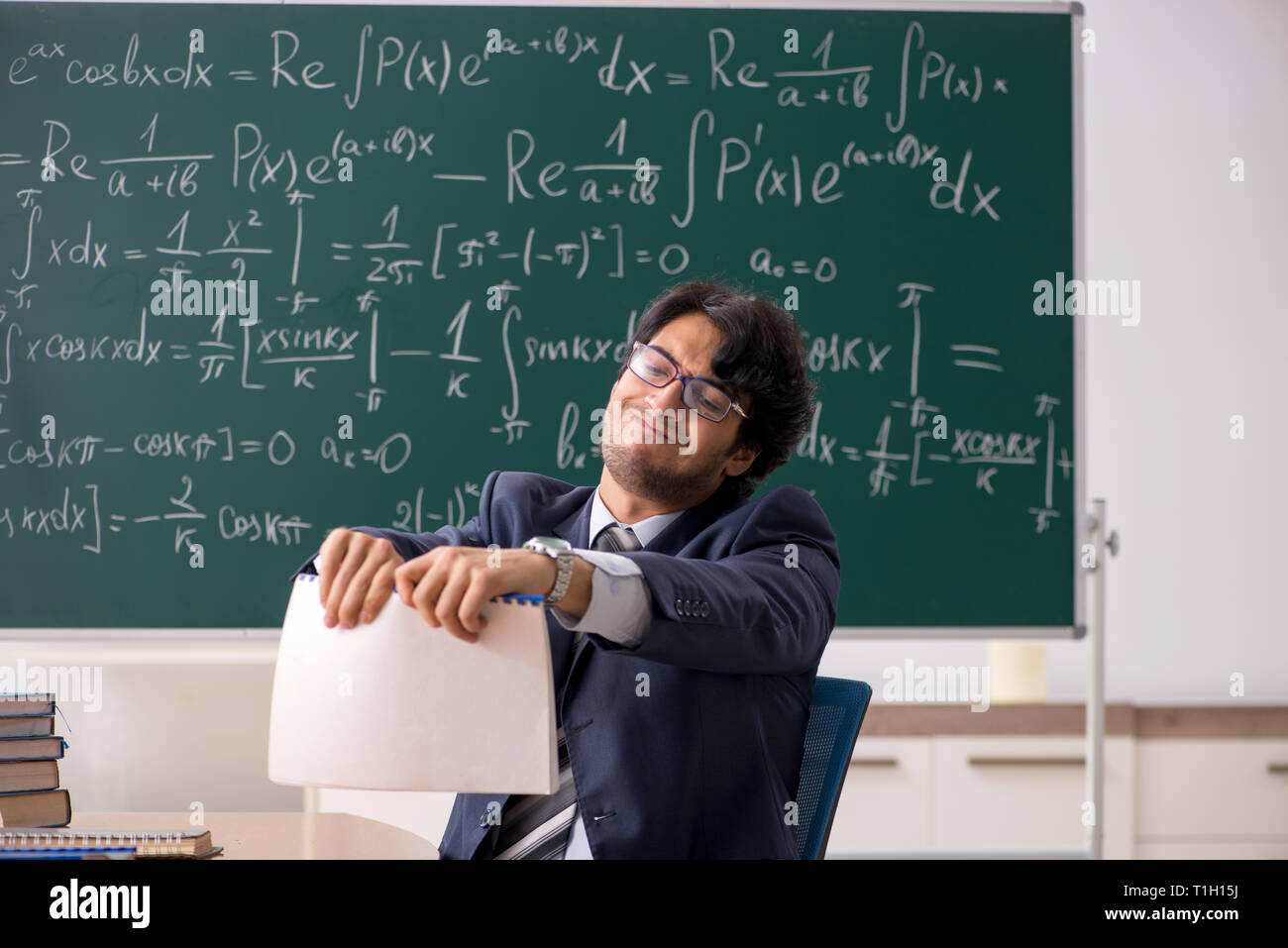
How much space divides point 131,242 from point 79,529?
0.70m

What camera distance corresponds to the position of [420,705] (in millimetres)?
717

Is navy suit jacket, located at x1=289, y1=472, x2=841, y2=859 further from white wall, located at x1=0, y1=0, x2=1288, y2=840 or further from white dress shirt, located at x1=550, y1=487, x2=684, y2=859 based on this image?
white wall, located at x1=0, y1=0, x2=1288, y2=840

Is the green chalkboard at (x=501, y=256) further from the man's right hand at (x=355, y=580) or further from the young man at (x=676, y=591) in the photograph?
the man's right hand at (x=355, y=580)

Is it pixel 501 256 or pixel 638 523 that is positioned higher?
pixel 501 256

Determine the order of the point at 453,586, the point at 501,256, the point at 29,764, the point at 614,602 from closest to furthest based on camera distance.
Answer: the point at 453,586 < the point at 614,602 < the point at 29,764 < the point at 501,256

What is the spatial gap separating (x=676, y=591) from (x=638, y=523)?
0.44 meters

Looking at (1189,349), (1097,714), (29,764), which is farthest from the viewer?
(1189,349)

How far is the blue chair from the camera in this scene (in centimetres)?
124

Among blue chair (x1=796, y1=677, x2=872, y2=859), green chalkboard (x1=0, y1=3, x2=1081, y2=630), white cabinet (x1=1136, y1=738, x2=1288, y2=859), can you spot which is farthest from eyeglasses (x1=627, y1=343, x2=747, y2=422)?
white cabinet (x1=1136, y1=738, x2=1288, y2=859)

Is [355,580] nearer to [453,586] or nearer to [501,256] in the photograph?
[453,586]

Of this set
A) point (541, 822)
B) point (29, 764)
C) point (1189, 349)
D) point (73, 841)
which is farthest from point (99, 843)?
point (1189, 349)

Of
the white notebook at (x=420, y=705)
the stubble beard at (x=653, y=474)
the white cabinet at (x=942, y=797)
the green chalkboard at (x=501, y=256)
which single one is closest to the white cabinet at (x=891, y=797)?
the white cabinet at (x=942, y=797)
